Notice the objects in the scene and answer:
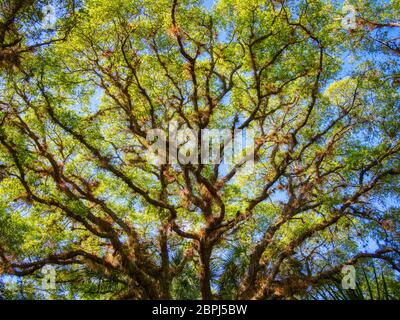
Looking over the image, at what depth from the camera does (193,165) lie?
1174 centimetres

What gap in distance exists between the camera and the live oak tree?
11.1 meters

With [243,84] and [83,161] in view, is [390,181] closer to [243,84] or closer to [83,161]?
[243,84]

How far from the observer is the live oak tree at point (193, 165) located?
1110 centimetres
